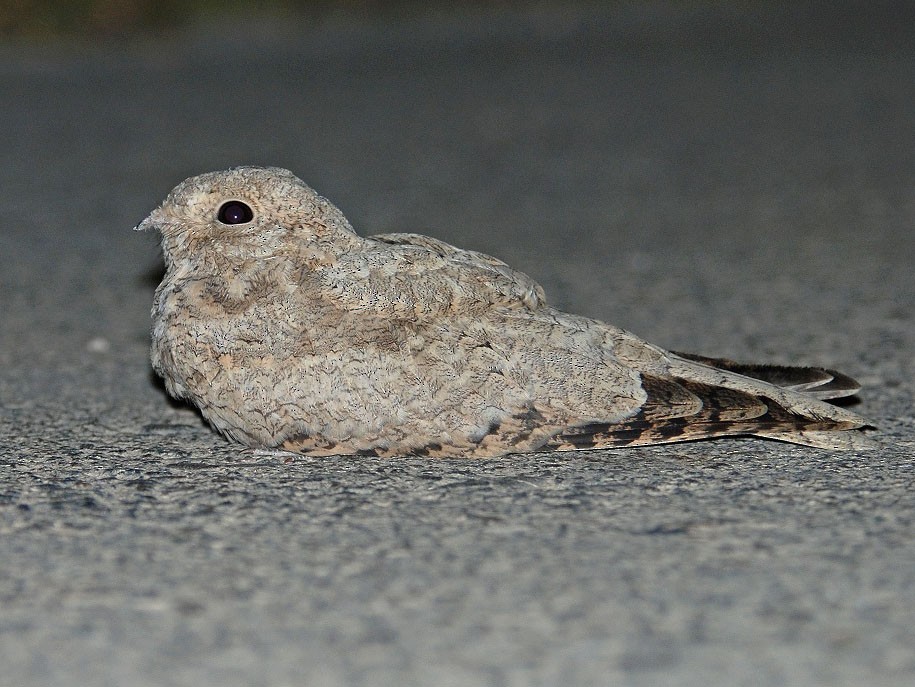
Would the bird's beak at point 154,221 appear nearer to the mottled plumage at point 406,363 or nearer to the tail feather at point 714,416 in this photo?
the mottled plumage at point 406,363

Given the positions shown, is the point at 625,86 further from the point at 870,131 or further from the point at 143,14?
the point at 143,14

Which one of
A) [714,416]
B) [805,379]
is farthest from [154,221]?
[805,379]

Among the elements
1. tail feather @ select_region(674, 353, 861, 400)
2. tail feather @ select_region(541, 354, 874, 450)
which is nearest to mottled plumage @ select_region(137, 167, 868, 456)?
tail feather @ select_region(541, 354, 874, 450)

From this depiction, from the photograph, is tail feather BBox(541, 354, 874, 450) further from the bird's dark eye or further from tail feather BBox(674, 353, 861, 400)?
the bird's dark eye

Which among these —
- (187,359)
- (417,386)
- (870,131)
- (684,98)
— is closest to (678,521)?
(417,386)

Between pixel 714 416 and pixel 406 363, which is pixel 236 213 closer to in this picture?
pixel 406 363
